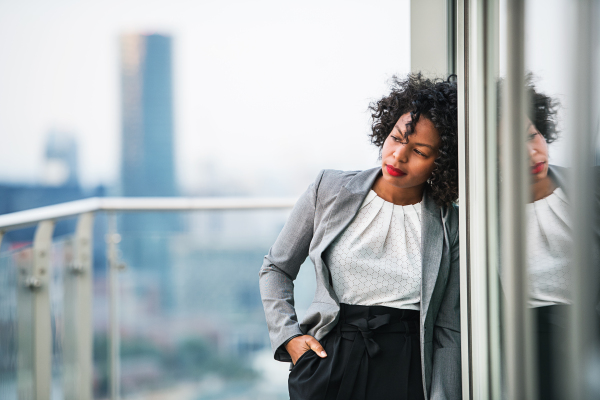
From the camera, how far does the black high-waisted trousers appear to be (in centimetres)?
130

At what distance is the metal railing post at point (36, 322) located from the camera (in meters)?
1.99

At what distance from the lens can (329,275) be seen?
1.40 metres

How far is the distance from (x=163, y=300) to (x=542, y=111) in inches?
101

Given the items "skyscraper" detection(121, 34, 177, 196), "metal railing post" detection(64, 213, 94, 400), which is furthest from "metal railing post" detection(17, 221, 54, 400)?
"skyscraper" detection(121, 34, 177, 196)

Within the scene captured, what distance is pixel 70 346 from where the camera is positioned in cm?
238

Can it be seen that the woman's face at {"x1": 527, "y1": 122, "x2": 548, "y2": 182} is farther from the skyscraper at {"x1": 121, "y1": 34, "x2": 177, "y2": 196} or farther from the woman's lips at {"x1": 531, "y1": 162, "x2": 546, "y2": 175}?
the skyscraper at {"x1": 121, "y1": 34, "x2": 177, "y2": 196}

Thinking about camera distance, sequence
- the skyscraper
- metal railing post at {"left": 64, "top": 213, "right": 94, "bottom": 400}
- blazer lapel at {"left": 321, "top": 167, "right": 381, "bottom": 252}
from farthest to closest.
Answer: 1. the skyscraper
2. metal railing post at {"left": 64, "top": 213, "right": 94, "bottom": 400}
3. blazer lapel at {"left": 321, "top": 167, "right": 381, "bottom": 252}

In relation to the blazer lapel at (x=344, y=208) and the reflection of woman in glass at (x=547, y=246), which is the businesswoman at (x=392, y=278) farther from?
the reflection of woman in glass at (x=547, y=246)

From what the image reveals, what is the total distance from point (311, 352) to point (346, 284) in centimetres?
22

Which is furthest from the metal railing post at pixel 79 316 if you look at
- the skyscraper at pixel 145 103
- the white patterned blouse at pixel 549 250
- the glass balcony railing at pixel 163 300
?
the skyscraper at pixel 145 103

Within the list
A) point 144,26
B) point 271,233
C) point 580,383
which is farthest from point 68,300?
point 144,26

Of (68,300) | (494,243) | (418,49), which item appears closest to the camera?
(494,243)

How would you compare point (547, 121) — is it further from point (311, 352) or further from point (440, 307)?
point (311, 352)

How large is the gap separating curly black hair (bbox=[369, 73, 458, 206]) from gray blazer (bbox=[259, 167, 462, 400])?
8cm
